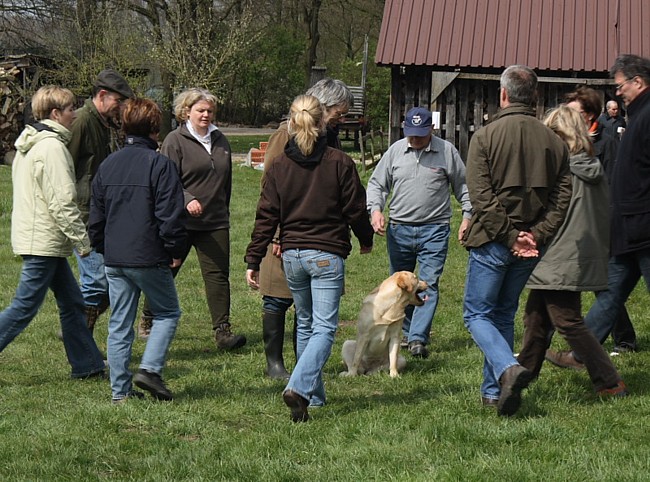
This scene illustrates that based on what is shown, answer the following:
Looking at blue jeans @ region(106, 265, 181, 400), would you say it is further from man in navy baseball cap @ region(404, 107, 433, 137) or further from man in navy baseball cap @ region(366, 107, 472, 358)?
man in navy baseball cap @ region(404, 107, 433, 137)

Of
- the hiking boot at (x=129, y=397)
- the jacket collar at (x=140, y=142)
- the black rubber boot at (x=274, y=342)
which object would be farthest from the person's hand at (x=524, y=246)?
the hiking boot at (x=129, y=397)

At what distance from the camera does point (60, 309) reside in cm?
672

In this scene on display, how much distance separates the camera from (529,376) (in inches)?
210

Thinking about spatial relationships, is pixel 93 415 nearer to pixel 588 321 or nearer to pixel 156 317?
pixel 156 317

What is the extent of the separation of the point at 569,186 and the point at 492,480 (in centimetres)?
186

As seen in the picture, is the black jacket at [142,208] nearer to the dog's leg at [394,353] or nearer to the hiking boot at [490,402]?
the dog's leg at [394,353]

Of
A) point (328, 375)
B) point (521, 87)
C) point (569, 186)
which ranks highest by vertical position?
point (521, 87)

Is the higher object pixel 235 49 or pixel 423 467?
pixel 235 49

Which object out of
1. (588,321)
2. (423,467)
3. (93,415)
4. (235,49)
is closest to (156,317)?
(93,415)

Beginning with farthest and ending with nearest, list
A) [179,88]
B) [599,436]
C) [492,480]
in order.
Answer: [179,88] < [599,436] < [492,480]

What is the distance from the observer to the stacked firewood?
2697 cm

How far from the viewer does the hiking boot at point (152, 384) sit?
591cm

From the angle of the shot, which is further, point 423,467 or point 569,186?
point 569,186

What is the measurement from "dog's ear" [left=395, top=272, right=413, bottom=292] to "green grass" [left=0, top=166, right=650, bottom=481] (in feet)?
2.07
